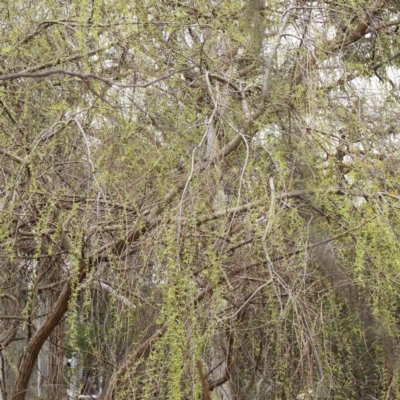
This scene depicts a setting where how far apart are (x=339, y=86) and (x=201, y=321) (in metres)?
1.37

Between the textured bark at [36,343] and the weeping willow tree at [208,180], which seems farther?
the textured bark at [36,343]

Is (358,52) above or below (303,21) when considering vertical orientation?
A: above

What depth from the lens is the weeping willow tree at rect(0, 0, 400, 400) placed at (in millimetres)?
2730

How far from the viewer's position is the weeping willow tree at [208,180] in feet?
8.96

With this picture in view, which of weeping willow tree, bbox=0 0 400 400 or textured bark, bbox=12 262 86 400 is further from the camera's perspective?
textured bark, bbox=12 262 86 400

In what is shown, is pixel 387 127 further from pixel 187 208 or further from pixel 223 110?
pixel 187 208

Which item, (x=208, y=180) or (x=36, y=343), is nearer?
(x=208, y=180)

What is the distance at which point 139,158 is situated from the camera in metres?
3.39

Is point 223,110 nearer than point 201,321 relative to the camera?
No

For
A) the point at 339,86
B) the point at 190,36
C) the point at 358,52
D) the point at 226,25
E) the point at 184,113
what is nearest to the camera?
the point at 339,86

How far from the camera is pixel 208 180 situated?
277 cm

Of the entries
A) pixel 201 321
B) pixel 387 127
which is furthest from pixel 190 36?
pixel 201 321

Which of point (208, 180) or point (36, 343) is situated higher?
point (208, 180)

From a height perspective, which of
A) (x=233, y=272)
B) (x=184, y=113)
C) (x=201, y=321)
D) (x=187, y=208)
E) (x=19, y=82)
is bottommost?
(x=201, y=321)
